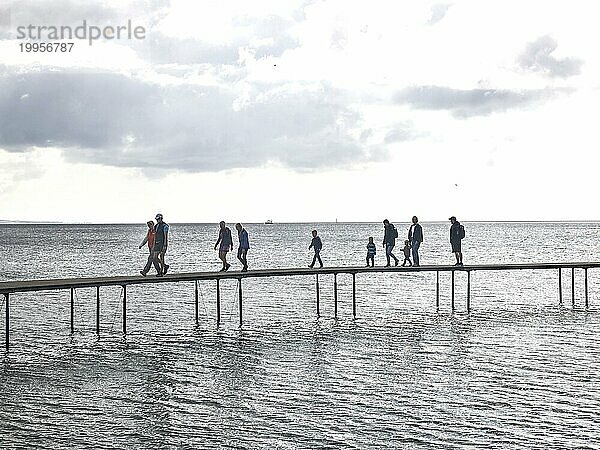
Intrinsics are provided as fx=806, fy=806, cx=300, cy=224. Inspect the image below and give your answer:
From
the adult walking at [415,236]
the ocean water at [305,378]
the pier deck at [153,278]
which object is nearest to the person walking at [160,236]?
the pier deck at [153,278]

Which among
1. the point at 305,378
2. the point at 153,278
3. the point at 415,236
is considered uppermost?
the point at 415,236

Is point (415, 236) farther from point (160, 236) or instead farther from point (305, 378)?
point (305, 378)

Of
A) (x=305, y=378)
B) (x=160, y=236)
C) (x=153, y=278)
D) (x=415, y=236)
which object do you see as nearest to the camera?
(x=305, y=378)

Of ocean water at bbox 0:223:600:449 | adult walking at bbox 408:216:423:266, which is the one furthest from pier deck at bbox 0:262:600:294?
ocean water at bbox 0:223:600:449

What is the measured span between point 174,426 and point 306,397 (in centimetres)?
426

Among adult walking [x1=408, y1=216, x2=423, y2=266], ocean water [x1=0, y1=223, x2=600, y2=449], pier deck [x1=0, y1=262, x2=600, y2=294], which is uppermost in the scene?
adult walking [x1=408, y1=216, x2=423, y2=266]

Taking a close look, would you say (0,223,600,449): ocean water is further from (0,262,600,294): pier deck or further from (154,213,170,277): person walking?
(154,213,170,277): person walking

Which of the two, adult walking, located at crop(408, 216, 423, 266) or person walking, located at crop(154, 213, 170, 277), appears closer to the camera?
person walking, located at crop(154, 213, 170, 277)

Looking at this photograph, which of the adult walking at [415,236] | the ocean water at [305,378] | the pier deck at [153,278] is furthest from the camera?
the adult walking at [415,236]

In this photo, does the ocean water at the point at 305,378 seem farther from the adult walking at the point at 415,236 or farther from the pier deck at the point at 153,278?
the adult walking at the point at 415,236

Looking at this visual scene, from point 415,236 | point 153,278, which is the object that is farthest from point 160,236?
Result: point 415,236

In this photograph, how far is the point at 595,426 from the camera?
62.8ft

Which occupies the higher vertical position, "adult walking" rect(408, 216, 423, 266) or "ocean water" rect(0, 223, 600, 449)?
"adult walking" rect(408, 216, 423, 266)

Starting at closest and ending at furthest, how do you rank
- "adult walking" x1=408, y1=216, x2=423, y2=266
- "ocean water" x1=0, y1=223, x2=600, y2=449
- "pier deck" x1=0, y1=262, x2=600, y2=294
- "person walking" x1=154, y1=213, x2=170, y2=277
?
"ocean water" x1=0, y1=223, x2=600, y2=449, "pier deck" x1=0, y1=262, x2=600, y2=294, "person walking" x1=154, y1=213, x2=170, y2=277, "adult walking" x1=408, y1=216, x2=423, y2=266
